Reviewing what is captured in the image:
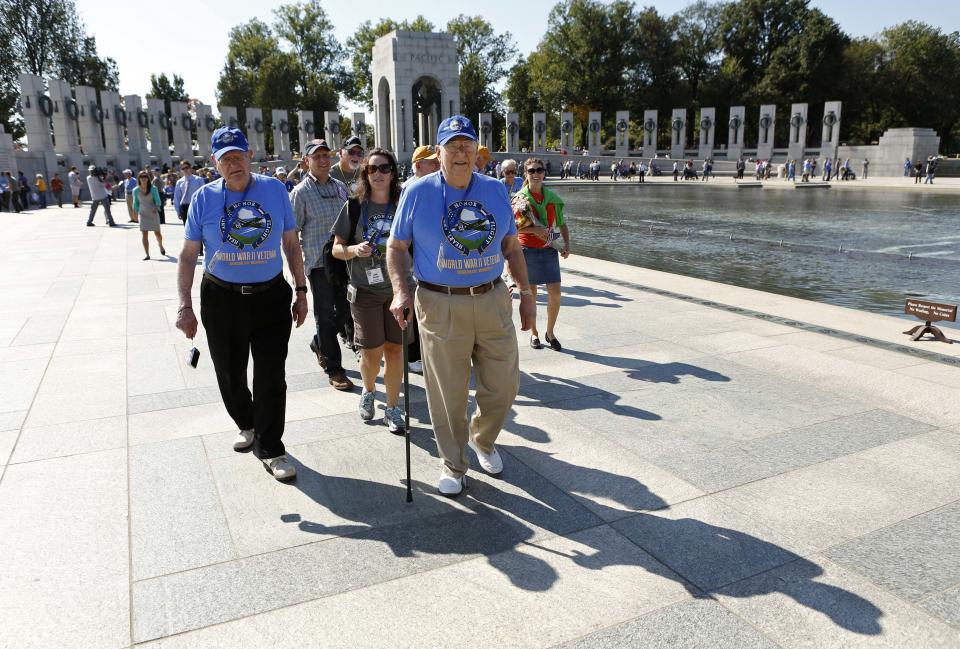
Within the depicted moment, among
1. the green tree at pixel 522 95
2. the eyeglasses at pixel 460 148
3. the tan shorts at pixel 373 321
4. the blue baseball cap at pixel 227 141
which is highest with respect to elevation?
the green tree at pixel 522 95

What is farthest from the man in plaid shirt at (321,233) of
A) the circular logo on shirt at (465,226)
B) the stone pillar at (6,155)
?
the stone pillar at (6,155)

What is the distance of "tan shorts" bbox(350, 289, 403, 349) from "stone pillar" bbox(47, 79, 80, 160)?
4096 cm

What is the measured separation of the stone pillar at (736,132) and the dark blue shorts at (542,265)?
5472cm

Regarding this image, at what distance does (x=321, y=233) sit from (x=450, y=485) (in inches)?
109

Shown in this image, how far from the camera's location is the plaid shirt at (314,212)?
558 cm

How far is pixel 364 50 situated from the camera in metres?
83.1

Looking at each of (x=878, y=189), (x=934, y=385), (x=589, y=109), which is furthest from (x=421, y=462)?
(x=589, y=109)

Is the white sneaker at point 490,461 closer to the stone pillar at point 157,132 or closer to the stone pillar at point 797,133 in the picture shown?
the stone pillar at point 157,132

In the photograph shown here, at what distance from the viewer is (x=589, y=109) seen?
246 feet

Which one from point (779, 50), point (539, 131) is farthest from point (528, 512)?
point (779, 50)

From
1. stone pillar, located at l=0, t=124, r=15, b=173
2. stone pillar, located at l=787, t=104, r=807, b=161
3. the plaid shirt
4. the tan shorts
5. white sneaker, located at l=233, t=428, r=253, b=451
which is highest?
stone pillar, located at l=787, t=104, r=807, b=161

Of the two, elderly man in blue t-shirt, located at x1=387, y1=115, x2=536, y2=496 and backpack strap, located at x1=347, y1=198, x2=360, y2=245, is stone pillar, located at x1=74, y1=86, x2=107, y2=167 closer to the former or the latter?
backpack strap, located at x1=347, y1=198, x2=360, y2=245

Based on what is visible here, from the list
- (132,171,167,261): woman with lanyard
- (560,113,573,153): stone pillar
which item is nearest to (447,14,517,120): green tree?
(560,113,573,153): stone pillar

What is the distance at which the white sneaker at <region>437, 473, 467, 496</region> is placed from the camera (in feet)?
12.3
